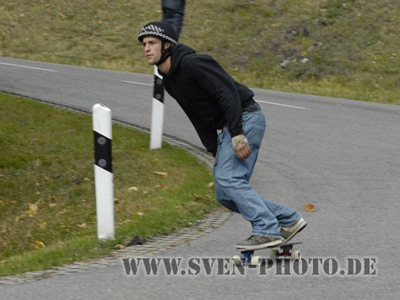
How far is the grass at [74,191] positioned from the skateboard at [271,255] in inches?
44.1

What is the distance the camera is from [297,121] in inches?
508

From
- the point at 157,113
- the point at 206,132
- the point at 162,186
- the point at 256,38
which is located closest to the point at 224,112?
the point at 206,132

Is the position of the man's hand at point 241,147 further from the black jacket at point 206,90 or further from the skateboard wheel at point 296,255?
the skateboard wheel at point 296,255

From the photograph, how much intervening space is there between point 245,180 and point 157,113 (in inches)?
167

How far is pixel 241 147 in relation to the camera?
19.1 feet

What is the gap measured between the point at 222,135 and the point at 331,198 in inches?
97.5

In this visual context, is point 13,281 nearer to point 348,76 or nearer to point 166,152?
point 166,152

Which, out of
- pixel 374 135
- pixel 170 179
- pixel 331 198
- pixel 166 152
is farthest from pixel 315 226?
pixel 374 135

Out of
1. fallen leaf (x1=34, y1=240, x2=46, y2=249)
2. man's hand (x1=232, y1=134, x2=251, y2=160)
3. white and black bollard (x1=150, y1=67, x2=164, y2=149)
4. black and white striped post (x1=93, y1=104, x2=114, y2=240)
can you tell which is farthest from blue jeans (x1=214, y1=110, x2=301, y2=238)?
white and black bollard (x1=150, y1=67, x2=164, y2=149)

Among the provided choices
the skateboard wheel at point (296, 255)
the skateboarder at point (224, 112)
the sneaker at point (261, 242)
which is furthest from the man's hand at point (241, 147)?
the skateboard wheel at point (296, 255)

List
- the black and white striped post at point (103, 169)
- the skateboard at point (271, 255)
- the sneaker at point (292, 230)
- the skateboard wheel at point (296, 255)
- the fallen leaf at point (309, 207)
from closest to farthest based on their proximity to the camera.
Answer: the skateboard at point (271, 255) < the skateboard wheel at point (296, 255) < the sneaker at point (292, 230) < the black and white striped post at point (103, 169) < the fallen leaf at point (309, 207)

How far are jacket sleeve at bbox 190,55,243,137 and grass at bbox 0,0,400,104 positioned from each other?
1094 centimetres

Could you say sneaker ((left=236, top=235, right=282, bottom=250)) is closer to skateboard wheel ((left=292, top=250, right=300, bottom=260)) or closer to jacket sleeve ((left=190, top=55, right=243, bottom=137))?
skateboard wheel ((left=292, top=250, right=300, bottom=260))

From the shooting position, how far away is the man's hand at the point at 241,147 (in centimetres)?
583
